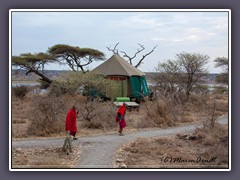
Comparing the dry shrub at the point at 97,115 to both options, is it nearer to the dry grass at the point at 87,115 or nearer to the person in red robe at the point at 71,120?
the dry grass at the point at 87,115

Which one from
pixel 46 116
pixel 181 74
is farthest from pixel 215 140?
pixel 181 74

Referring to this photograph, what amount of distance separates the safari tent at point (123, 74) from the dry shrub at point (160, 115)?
4211mm

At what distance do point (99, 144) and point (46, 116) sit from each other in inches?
84.4

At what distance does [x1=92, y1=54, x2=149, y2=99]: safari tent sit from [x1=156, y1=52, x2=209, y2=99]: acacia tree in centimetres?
109

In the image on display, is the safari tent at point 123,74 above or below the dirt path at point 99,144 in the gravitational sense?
Answer: above

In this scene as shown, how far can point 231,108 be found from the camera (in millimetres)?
7242

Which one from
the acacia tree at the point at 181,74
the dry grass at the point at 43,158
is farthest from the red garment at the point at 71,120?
the acacia tree at the point at 181,74

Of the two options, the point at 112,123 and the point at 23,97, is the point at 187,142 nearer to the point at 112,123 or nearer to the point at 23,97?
the point at 112,123

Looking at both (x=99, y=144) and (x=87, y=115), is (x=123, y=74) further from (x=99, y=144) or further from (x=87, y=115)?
(x=99, y=144)

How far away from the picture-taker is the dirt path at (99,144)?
7.89 metres

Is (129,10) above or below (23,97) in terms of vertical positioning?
above

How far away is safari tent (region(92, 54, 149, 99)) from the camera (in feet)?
57.2
